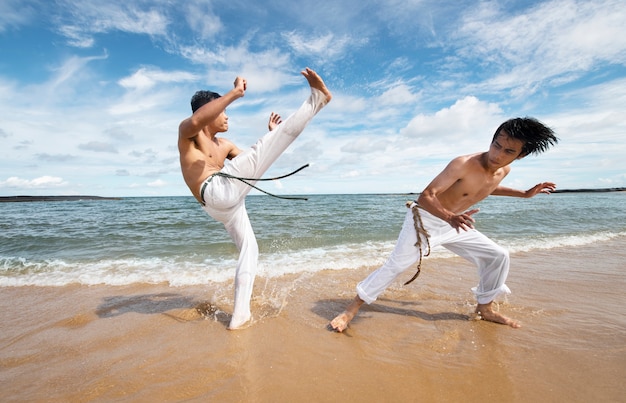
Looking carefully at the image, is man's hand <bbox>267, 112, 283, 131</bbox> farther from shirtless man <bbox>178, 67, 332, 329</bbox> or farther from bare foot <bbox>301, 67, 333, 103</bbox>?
bare foot <bbox>301, 67, 333, 103</bbox>

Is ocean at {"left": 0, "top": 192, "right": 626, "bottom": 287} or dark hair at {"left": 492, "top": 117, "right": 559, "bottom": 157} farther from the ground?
dark hair at {"left": 492, "top": 117, "right": 559, "bottom": 157}

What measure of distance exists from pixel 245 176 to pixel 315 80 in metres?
1.06

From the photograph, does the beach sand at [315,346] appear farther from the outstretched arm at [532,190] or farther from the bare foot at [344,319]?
the outstretched arm at [532,190]

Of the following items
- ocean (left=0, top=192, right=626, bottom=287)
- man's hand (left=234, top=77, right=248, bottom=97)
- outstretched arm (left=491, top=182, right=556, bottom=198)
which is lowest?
ocean (left=0, top=192, right=626, bottom=287)

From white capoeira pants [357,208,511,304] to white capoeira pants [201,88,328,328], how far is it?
3.88 ft

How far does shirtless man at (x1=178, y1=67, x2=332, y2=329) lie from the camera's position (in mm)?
2668

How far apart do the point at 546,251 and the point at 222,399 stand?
7.62 m

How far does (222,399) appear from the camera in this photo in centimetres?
203

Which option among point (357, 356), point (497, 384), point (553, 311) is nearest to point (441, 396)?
point (497, 384)

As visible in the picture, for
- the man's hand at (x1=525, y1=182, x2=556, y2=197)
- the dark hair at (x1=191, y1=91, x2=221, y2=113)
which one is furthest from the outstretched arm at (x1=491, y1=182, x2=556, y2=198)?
the dark hair at (x1=191, y1=91, x2=221, y2=113)

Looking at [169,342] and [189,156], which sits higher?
[189,156]

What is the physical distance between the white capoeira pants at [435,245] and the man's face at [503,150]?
72cm

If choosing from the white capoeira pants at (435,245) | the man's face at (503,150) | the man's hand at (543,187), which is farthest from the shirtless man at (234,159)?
the man's hand at (543,187)

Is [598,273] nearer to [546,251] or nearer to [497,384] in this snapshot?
Result: [546,251]
